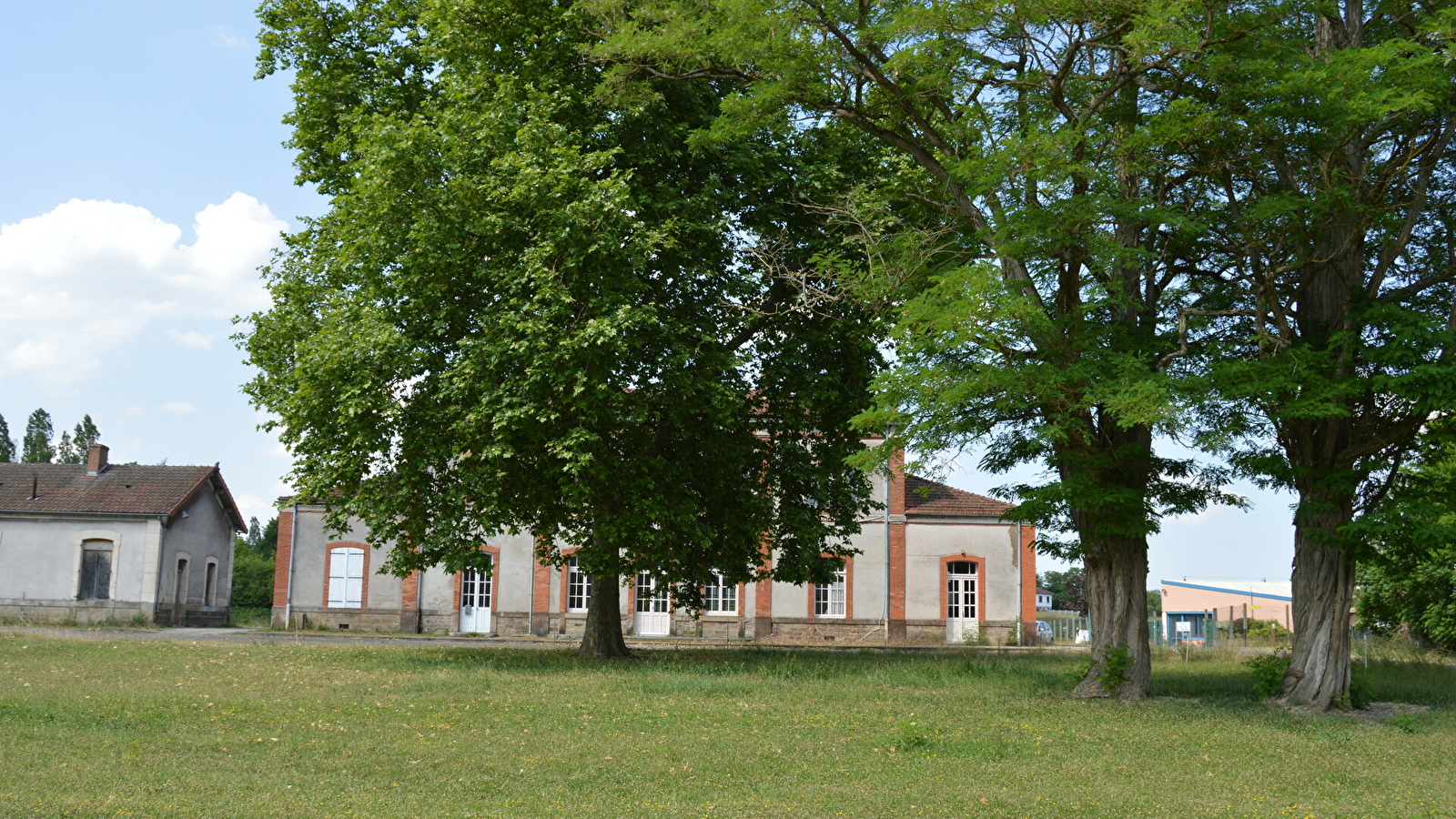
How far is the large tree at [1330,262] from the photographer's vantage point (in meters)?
12.3

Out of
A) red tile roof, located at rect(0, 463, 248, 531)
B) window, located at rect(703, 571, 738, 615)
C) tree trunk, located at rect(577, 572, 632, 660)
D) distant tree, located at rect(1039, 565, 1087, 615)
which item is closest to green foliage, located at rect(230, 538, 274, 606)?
red tile roof, located at rect(0, 463, 248, 531)

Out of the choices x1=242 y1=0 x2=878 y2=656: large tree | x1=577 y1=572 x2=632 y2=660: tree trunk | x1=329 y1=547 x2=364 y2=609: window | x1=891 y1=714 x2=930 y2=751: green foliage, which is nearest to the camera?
x1=891 y1=714 x2=930 y2=751: green foliage

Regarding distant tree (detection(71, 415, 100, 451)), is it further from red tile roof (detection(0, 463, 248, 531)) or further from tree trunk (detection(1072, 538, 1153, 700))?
tree trunk (detection(1072, 538, 1153, 700))

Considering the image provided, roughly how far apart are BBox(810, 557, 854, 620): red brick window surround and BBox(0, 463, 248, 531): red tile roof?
19.8 metres

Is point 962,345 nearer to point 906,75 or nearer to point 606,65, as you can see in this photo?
point 906,75

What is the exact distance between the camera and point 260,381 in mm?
18391

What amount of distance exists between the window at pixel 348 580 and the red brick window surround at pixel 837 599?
13682 mm

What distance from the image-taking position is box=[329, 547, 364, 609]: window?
109ft

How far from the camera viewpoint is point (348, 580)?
33219 millimetres

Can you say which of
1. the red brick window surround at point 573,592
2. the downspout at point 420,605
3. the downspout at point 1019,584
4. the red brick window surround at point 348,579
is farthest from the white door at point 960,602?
the red brick window surround at point 348,579

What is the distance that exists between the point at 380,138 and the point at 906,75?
7927 millimetres

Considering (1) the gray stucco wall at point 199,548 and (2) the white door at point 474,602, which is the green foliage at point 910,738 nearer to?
(2) the white door at point 474,602

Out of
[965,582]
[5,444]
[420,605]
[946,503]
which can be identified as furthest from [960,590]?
[5,444]

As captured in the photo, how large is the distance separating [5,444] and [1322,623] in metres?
70.4
